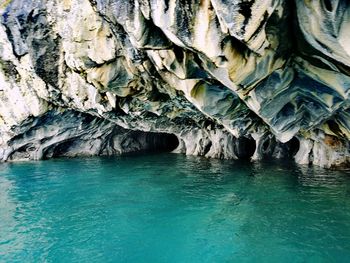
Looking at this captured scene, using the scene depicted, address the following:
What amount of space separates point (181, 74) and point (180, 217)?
504 centimetres

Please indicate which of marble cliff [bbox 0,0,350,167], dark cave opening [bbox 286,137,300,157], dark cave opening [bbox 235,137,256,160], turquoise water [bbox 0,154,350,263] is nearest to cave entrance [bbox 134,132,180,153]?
marble cliff [bbox 0,0,350,167]

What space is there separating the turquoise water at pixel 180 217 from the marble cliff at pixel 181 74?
9.82 feet

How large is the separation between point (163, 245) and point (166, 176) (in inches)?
391

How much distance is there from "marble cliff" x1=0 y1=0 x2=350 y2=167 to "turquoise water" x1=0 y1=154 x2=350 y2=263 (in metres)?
2.99

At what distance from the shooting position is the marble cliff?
340 inches

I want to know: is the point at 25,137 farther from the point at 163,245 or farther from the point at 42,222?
the point at 163,245

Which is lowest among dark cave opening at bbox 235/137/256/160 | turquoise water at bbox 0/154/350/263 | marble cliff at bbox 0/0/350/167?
turquoise water at bbox 0/154/350/263

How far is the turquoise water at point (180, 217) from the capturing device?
31.9 ft

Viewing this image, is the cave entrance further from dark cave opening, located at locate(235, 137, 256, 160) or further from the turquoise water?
the turquoise water

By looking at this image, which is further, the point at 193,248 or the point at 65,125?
the point at 65,125

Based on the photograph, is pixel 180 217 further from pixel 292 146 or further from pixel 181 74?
pixel 292 146

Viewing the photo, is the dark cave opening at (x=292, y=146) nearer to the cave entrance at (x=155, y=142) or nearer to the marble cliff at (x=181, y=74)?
the marble cliff at (x=181, y=74)

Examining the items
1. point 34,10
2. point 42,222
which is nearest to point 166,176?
point 42,222

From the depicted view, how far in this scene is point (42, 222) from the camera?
492 inches
